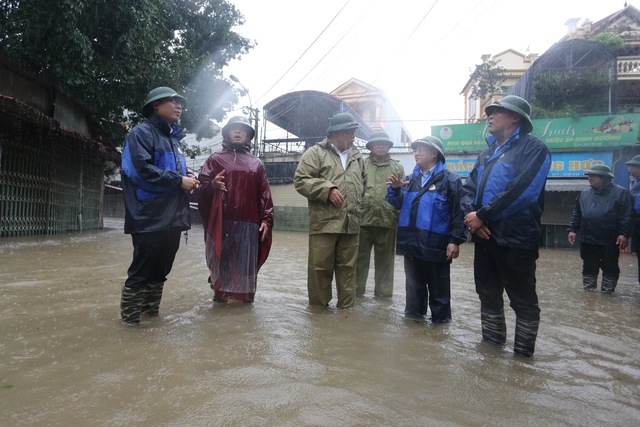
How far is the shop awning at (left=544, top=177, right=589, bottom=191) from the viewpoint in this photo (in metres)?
14.8

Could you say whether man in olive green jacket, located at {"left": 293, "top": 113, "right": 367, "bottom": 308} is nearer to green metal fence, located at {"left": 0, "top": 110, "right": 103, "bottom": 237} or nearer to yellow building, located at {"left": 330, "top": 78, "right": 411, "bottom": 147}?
green metal fence, located at {"left": 0, "top": 110, "right": 103, "bottom": 237}

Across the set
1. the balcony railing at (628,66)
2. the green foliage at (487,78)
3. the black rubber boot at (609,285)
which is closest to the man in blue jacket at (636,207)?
the black rubber boot at (609,285)

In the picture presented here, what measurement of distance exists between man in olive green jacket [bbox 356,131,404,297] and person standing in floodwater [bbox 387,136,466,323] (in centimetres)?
84

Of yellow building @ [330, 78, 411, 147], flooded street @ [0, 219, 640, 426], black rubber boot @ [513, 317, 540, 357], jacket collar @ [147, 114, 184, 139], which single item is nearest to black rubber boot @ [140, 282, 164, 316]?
flooded street @ [0, 219, 640, 426]

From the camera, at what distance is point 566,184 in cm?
1510

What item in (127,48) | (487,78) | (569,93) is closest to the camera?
(127,48)

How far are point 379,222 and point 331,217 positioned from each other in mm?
1070

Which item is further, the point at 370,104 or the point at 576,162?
the point at 370,104

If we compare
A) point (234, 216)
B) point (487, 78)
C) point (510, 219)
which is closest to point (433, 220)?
point (510, 219)

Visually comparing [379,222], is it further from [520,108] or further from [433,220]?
[520,108]

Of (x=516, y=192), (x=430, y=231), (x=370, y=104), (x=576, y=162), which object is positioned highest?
(x=370, y=104)

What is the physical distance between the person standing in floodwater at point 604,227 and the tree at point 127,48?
855cm

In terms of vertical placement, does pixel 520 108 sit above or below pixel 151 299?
above

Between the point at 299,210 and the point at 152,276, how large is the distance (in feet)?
53.6
